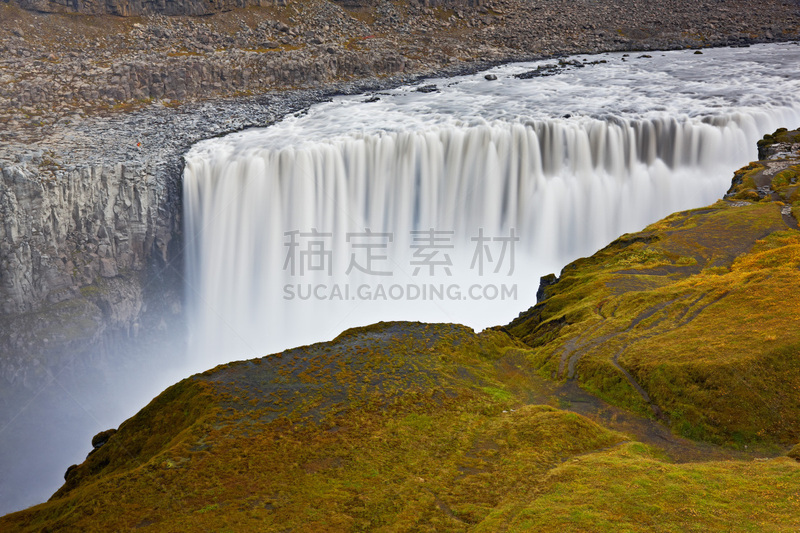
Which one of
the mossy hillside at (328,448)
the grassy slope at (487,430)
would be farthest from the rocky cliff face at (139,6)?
the mossy hillside at (328,448)

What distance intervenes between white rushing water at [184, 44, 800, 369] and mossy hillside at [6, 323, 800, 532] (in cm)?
1947

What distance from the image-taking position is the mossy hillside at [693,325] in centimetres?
1291

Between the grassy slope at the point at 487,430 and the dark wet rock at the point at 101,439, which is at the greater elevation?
the grassy slope at the point at 487,430

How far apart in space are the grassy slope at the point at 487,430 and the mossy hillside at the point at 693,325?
6 centimetres

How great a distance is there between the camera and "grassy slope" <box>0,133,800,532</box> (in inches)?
375

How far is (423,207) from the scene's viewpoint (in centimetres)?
3747

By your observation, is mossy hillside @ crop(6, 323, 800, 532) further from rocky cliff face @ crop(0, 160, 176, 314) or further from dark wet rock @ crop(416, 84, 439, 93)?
dark wet rock @ crop(416, 84, 439, 93)

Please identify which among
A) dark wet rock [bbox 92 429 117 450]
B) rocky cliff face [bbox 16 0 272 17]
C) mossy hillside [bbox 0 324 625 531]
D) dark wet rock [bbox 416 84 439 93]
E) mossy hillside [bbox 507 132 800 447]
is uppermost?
rocky cliff face [bbox 16 0 272 17]

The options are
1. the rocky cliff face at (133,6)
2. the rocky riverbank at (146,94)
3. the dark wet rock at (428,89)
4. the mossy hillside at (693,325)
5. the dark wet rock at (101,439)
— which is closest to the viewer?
the mossy hillside at (693,325)

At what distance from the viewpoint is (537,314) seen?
71.1 ft

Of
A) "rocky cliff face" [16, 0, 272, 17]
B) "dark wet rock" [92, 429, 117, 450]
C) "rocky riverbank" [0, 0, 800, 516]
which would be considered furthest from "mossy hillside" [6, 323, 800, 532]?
"rocky cliff face" [16, 0, 272, 17]

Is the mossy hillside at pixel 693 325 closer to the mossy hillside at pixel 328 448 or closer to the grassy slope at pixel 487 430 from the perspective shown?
the grassy slope at pixel 487 430

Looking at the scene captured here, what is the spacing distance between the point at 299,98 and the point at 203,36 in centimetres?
1554

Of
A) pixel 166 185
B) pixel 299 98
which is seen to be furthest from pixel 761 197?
pixel 299 98
